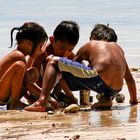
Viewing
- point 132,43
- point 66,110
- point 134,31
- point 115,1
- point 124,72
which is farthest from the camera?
point 115,1

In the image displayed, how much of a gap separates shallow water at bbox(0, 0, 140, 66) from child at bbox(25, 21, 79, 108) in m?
4.74

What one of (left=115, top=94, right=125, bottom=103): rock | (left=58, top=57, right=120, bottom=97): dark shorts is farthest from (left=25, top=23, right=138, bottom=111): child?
(left=115, top=94, right=125, bottom=103): rock

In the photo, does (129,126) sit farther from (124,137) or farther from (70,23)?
(70,23)

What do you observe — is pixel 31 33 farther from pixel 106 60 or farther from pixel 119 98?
pixel 119 98

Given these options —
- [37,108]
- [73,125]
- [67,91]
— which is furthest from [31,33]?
[73,125]

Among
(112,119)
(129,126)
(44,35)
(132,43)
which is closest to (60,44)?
(44,35)

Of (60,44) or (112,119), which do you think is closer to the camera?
(112,119)

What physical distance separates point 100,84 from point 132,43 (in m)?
7.82

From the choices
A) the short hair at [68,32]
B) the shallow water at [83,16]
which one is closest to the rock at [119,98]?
the short hair at [68,32]

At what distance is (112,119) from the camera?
6.43 m

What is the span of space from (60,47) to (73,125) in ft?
5.84

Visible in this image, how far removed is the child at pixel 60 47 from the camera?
754 centimetres

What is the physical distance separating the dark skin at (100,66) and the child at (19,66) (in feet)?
1.04

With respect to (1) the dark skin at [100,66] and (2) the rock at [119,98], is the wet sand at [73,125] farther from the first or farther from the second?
(2) the rock at [119,98]
